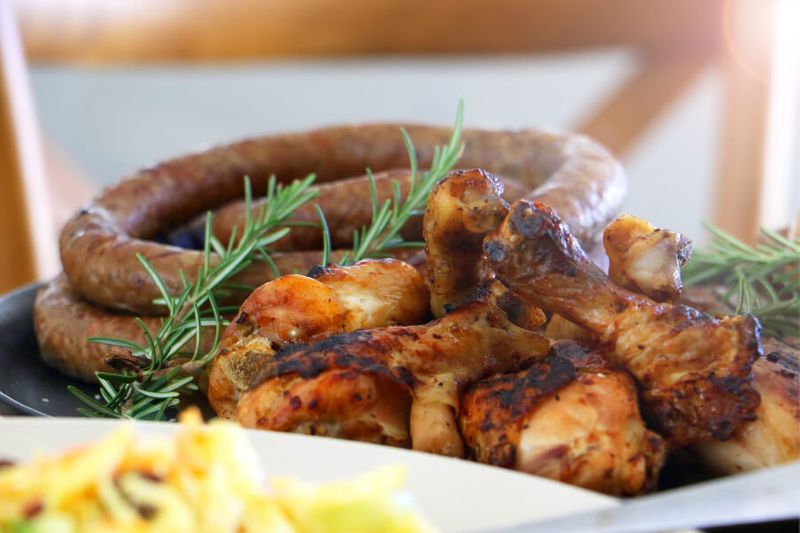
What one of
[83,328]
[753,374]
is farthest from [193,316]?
[753,374]

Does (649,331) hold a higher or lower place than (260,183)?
higher

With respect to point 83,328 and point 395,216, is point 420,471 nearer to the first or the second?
point 395,216

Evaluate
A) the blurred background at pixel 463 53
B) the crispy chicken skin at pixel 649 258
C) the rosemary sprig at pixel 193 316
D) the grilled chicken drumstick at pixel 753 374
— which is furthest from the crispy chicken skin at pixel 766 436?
the blurred background at pixel 463 53

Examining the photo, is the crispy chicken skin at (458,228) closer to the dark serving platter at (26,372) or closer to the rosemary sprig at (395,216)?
the rosemary sprig at (395,216)

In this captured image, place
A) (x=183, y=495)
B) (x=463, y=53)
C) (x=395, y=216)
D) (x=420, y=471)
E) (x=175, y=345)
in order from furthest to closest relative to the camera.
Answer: (x=463, y=53), (x=395, y=216), (x=175, y=345), (x=420, y=471), (x=183, y=495)

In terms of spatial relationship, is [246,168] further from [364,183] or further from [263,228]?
[263,228]

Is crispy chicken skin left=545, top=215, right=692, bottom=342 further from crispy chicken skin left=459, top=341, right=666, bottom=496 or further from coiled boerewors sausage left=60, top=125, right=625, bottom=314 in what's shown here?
coiled boerewors sausage left=60, top=125, right=625, bottom=314
